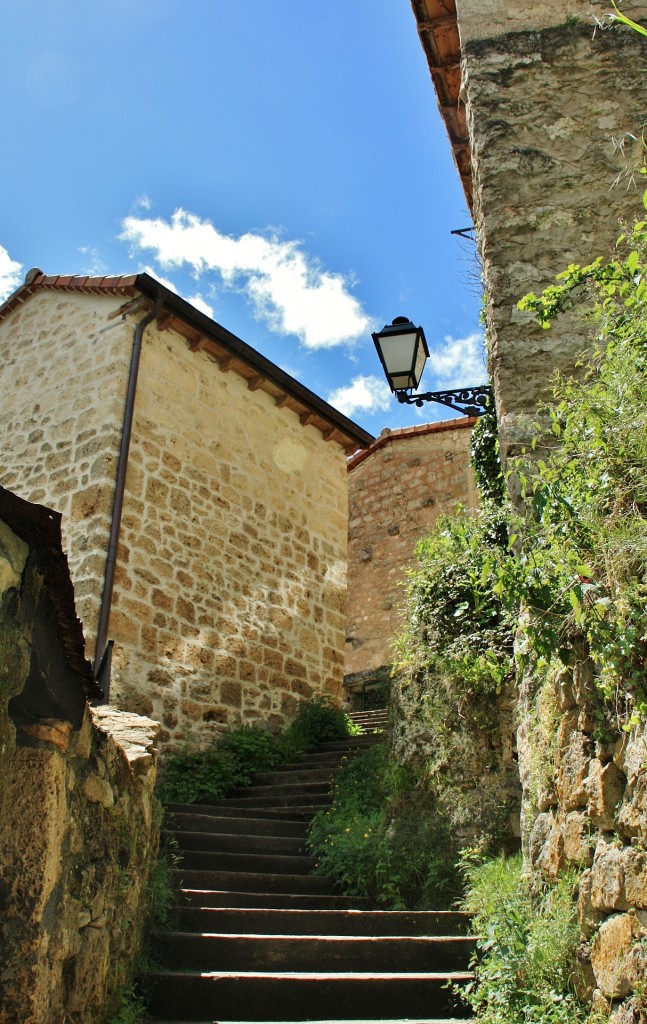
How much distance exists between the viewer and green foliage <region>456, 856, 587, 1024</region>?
2.98 metres

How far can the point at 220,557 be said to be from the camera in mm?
8219

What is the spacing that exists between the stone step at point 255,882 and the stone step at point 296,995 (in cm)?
88

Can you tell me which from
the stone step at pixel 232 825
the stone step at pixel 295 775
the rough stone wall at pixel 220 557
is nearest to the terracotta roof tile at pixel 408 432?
the rough stone wall at pixel 220 557

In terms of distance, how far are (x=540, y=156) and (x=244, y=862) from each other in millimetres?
4308

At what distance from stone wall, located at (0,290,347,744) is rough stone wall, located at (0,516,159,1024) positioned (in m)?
3.46

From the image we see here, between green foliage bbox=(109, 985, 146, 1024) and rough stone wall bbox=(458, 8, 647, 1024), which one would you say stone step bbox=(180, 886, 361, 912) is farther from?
rough stone wall bbox=(458, 8, 647, 1024)

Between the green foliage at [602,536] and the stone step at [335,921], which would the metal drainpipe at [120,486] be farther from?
the green foliage at [602,536]

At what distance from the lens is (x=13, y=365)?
874 centimetres

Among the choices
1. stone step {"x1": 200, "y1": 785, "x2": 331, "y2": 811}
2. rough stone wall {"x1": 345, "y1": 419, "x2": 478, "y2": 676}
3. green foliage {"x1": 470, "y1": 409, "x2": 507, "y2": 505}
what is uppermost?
rough stone wall {"x1": 345, "y1": 419, "x2": 478, "y2": 676}

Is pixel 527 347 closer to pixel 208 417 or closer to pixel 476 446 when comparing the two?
pixel 476 446

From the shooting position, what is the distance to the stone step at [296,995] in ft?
11.2

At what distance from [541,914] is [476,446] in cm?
336

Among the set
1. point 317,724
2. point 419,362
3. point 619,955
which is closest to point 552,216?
point 419,362

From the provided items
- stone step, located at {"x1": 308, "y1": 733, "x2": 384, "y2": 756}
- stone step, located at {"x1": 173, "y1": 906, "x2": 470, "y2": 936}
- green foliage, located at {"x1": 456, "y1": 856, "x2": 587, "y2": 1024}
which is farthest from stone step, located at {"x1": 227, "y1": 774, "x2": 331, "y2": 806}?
green foliage, located at {"x1": 456, "y1": 856, "x2": 587, "y2": 1024}
